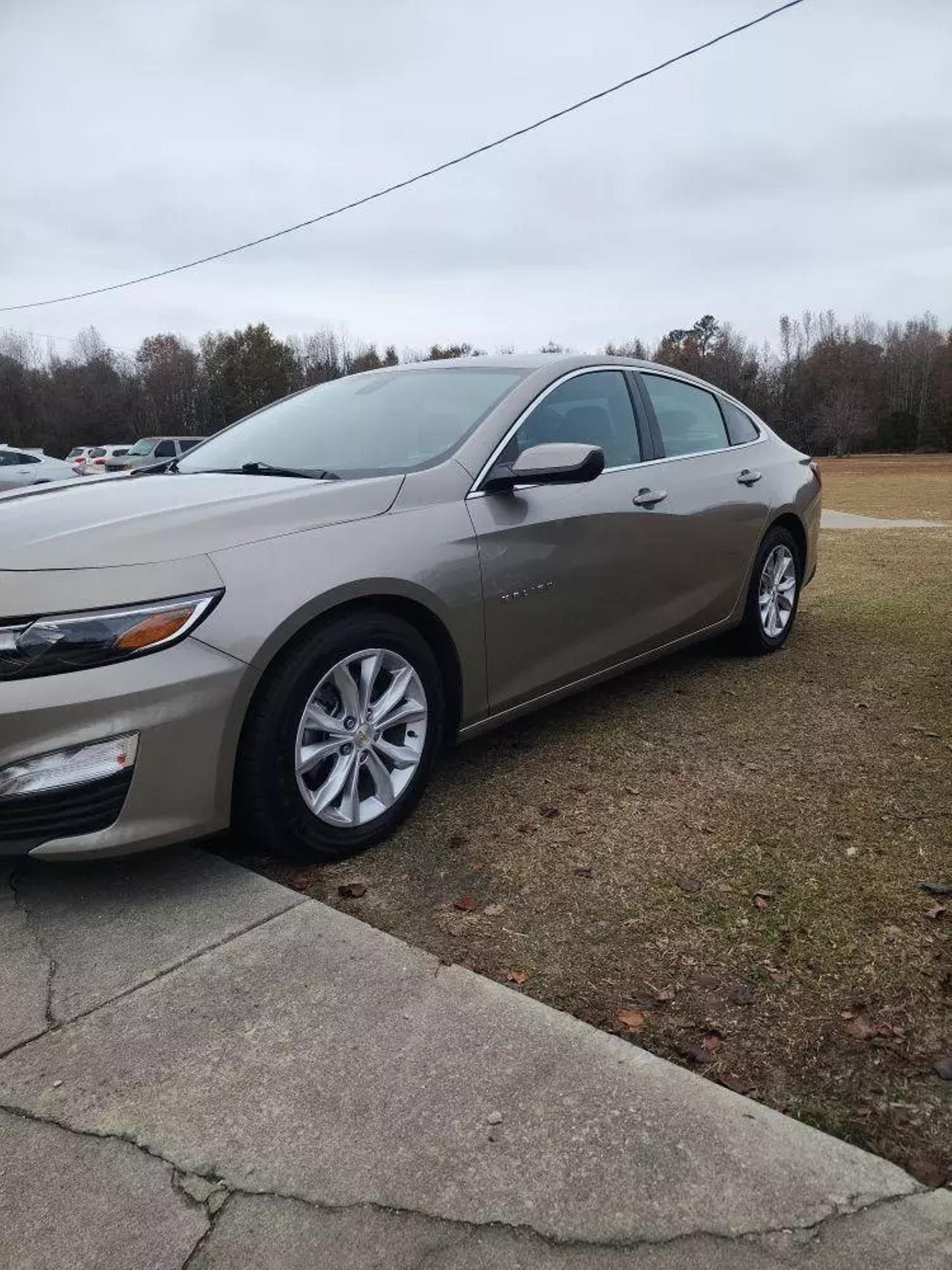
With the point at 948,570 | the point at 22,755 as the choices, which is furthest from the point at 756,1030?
the point at 948,570

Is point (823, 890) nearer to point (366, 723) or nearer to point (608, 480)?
point (366, 723)

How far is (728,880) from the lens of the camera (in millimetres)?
2768

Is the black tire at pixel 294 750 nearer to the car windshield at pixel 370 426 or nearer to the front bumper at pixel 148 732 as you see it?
the front bumper at pixel 148 732

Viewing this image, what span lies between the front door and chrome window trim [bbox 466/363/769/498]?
1 cm

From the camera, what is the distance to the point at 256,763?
105 inches

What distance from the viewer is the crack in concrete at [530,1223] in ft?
5.07

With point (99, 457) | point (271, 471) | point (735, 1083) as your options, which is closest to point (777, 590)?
point (271, 471)

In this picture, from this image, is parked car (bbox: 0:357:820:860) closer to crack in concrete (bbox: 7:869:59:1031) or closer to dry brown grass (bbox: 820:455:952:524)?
crack in concrete (bbox: 7:869:59:1031)

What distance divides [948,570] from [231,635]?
24.1 feet

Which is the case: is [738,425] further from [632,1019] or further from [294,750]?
[632,1019]

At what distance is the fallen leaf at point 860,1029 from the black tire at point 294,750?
1.49 meters

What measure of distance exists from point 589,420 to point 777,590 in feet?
6.51

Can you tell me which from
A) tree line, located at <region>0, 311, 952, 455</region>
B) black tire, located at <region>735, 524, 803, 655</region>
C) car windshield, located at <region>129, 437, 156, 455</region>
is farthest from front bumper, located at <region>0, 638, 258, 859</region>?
tree line, located at <region>0, 311, 952, 455</region>

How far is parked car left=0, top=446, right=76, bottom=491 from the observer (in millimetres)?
20719
